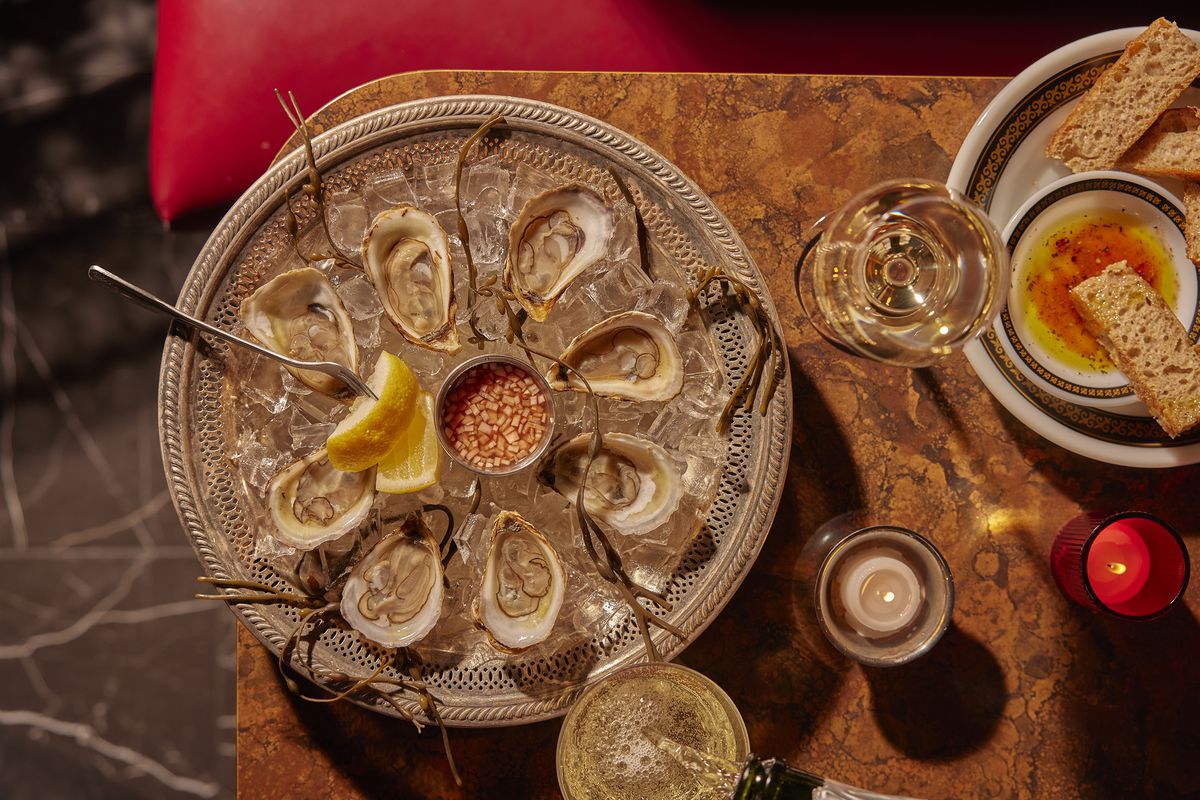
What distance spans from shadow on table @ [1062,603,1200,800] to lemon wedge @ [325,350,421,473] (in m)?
1.09

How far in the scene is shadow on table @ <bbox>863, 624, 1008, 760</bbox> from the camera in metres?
1.36

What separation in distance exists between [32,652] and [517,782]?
145 cm

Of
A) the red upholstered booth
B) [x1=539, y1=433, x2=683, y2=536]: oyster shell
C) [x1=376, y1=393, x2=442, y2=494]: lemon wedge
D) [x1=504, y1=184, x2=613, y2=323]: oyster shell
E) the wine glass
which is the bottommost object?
[x1=539, y1=433, x2=683, y2=536]: oyster shell

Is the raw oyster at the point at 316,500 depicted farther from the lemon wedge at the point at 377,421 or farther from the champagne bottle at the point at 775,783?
the champagne bottle at the point at 775,783

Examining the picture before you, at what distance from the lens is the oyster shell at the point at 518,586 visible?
3.97ft

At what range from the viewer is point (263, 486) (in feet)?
4.07

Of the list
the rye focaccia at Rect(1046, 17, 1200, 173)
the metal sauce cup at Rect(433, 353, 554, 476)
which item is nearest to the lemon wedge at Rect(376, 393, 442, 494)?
the metal sauce cup at Rect(433, 353, 554, 476)

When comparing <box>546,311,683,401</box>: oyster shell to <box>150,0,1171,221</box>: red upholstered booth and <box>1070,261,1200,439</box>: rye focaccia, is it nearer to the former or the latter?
<box>150,0,1171,221</box>: red upholstered booth

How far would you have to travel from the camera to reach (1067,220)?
1.32 m

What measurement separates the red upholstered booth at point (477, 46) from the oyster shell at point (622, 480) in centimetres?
→ 69

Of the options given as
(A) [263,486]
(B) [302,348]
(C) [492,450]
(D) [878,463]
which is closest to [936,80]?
(D) [878,463]

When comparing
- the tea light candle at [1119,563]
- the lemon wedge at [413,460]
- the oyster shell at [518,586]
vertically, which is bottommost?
the tea light candle at [1119,563]

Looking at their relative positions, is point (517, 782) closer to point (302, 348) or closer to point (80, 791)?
point (302, 348)

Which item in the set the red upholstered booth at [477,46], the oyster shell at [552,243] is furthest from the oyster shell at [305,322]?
the red upholstered booth at [477,46]
